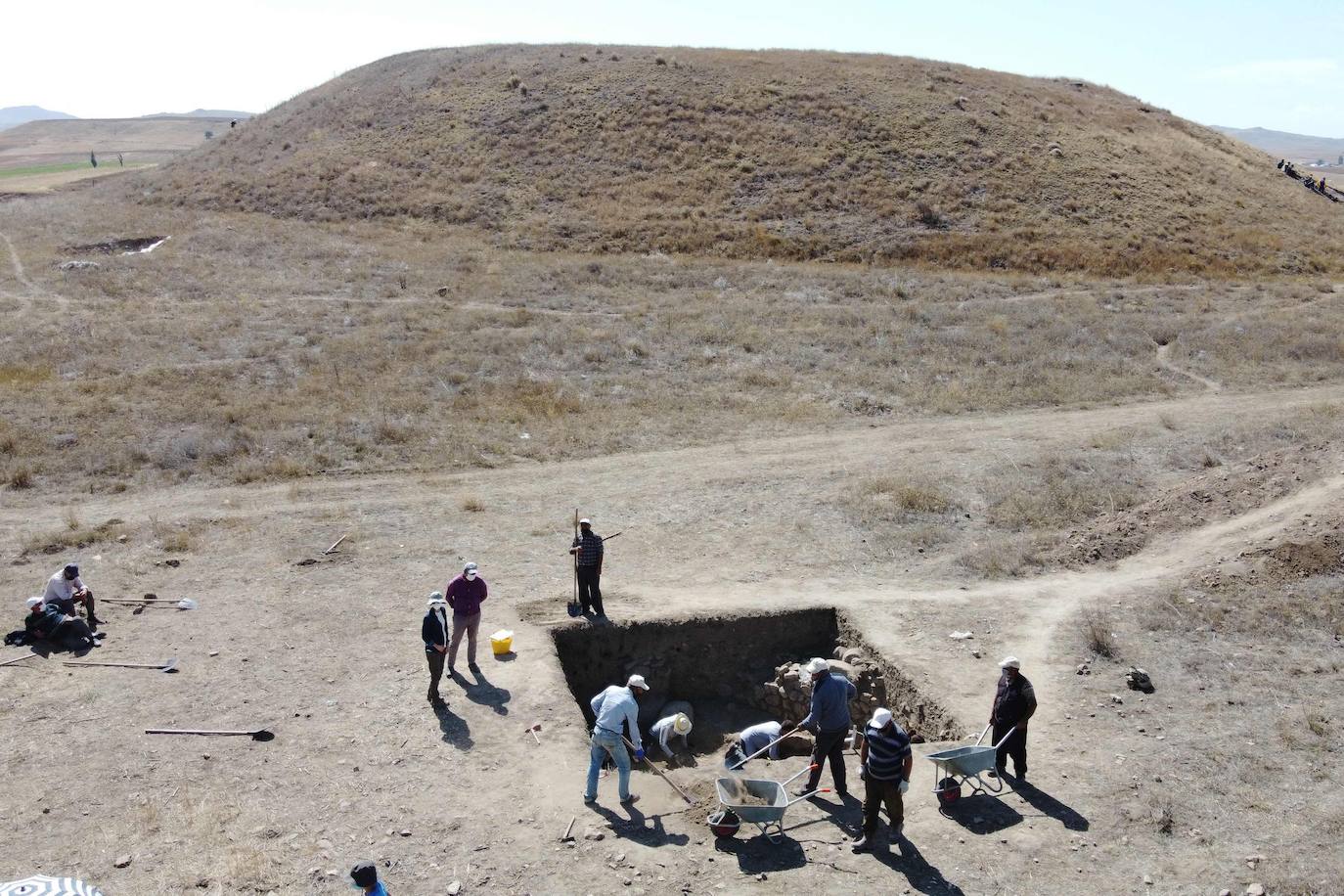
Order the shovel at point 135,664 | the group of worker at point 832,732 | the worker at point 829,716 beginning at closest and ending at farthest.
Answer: the group of worker at point 832,732
the worker at point 829,716
the shovel at point 135,664

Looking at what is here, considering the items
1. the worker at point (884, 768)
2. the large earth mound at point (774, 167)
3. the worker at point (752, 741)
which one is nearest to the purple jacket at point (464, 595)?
the worker at point (752, 741)

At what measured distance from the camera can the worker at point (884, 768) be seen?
8914mm

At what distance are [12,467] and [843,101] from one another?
47614 millimetres

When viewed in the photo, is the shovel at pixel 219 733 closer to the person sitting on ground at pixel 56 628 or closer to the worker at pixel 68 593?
the person sitting on ground at pixel 56 628

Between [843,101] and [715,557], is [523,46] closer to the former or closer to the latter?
[843,101]

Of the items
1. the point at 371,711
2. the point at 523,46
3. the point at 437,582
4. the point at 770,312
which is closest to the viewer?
the point at 371,711

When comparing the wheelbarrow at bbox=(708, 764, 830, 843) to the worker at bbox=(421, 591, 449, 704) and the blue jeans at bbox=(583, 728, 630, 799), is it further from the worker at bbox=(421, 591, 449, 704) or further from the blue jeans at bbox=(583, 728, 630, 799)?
the worker at bbox=(421, 591, 449, 704)

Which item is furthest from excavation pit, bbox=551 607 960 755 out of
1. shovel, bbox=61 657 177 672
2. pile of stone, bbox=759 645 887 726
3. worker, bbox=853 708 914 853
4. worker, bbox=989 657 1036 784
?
shovel, bbox=61 657 177 672

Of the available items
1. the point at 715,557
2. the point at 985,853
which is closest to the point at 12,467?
the point at 715,557

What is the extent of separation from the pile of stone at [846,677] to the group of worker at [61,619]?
9048 mm

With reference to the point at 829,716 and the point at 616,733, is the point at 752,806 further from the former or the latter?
the point at 616,733

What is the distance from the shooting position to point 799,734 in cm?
1224

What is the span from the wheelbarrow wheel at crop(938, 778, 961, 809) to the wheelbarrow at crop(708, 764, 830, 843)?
3.72 ft

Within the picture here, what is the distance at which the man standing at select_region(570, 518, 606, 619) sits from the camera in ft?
44.7
